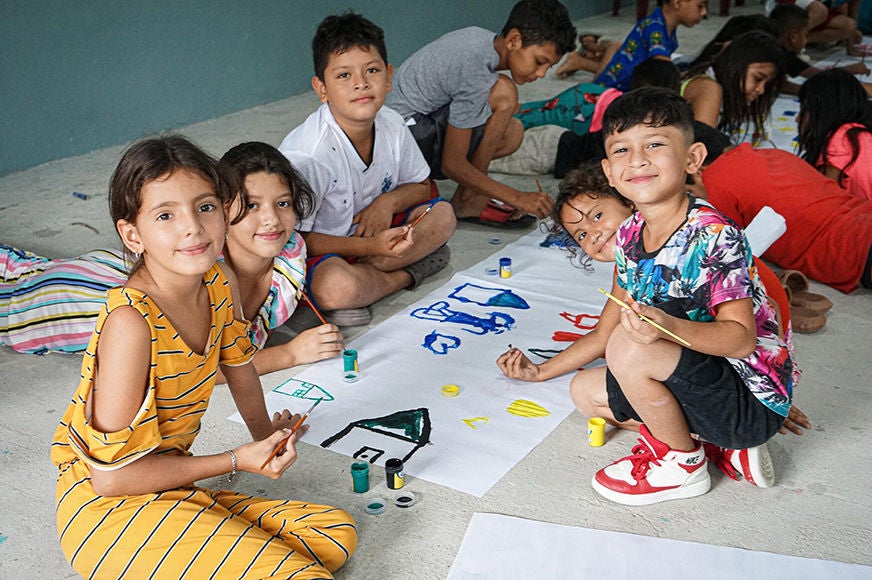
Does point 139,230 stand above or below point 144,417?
above

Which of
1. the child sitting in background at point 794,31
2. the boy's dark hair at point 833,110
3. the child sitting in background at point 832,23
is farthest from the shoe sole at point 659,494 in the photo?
the child sitting in background at point 832,23

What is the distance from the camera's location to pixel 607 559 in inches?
55.5

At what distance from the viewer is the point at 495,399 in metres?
1.90

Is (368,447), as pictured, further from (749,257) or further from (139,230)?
(749,257)

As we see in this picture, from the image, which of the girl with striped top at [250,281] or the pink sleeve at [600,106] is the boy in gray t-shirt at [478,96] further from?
the girl with striped top at [250,281]

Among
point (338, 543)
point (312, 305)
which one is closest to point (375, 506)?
point (338, 543)

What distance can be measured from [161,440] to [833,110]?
2.23 metres

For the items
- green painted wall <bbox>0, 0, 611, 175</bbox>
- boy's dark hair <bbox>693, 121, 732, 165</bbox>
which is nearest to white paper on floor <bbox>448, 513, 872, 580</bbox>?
boy's dark hair <bbox>693, 121, 732, 165</bbox>

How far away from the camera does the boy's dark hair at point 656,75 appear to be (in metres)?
3.34

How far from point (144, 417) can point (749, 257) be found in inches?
38.6

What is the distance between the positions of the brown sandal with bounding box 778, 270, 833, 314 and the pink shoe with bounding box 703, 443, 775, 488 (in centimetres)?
75

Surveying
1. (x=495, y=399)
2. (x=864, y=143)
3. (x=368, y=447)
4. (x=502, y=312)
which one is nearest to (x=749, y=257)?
(x=495, y=399)

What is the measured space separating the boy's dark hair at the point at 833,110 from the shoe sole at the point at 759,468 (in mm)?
1455

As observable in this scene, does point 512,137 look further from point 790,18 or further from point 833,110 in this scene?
point 790,18
